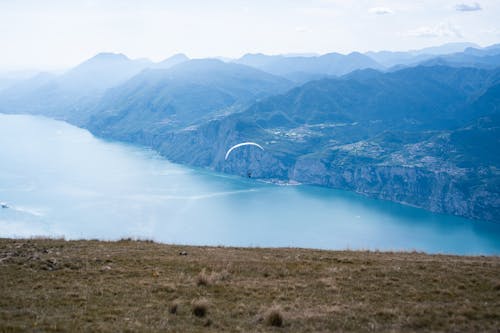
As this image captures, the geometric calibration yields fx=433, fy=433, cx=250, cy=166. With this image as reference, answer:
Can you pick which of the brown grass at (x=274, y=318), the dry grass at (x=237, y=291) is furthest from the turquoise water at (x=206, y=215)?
the brown grass at (x=274, y=318)

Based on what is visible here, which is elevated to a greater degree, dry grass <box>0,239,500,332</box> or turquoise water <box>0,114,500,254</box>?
dry grass <box>0,239,500,332</box>

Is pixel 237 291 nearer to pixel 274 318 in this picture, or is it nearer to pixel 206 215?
pixel 274 318

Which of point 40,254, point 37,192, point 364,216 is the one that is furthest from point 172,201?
point 40,254

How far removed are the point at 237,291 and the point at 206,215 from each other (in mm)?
125843

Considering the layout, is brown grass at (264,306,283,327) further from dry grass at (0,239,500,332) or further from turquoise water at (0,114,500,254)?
turquoise water at (0,114,500,254)

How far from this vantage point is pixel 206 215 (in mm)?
137625

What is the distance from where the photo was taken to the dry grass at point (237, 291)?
1052 centimetres

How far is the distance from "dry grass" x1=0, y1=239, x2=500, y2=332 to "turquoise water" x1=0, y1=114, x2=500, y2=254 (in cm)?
7788

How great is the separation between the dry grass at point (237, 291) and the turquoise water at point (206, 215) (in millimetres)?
77876

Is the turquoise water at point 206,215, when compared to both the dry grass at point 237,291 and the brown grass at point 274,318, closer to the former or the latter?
the dry grass at point 237,291

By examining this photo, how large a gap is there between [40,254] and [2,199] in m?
140

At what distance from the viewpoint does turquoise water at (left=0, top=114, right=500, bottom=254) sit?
378ft

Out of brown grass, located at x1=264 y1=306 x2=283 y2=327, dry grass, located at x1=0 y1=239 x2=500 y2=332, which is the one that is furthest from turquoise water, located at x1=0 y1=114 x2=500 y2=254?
brown grass, located at x1=264 y1=306 x2=283 y2=327

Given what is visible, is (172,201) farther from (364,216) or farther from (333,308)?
(333,308)
